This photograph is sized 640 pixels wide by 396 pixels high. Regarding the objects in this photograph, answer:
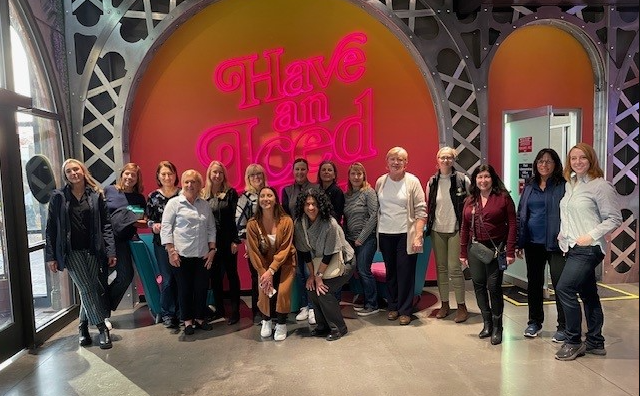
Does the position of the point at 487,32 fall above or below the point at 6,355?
above

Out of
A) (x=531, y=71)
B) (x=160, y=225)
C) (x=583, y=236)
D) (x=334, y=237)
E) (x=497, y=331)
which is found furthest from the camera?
(x=531, y=71)

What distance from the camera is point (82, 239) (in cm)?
352

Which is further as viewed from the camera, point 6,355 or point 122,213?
point 122,213

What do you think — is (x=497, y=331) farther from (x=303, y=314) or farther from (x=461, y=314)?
(x=303, y=314)

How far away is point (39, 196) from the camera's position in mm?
3977

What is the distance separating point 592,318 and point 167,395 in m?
A: 2.95

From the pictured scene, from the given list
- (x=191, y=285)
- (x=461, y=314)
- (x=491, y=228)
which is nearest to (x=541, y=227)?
(x=491, y=228)

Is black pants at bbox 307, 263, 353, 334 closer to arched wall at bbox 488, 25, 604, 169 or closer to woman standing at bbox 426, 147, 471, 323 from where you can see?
woman standing at bbox 426, 147, 471, 323

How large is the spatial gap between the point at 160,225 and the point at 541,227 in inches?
121

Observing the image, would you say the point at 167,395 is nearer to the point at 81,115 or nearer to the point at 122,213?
the point at 122,213

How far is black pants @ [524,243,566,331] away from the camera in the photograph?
3.38 m

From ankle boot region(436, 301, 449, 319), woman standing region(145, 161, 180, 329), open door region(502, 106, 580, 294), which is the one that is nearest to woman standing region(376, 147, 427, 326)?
Result: ankle boot region(436, 301, 449, 319)

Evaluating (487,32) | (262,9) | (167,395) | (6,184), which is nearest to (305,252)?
(167,395)

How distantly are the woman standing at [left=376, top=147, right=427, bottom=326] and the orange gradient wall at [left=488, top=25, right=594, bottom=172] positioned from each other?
5.73 ft
